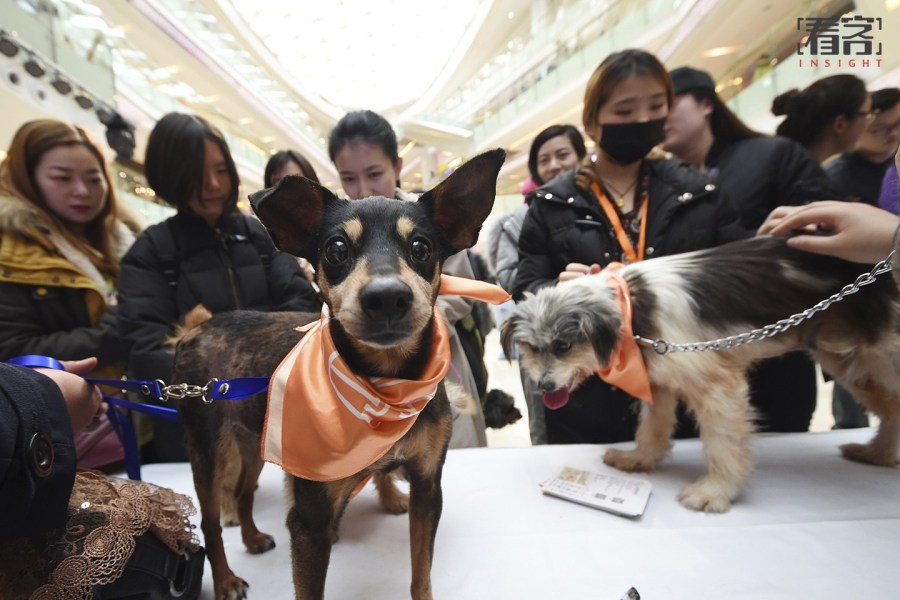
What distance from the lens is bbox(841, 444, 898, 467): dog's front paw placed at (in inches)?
65.2

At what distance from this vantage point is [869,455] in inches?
66.5

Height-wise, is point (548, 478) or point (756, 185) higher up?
point (756, 185)

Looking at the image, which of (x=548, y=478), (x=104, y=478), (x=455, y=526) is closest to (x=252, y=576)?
(x=104, y=478)

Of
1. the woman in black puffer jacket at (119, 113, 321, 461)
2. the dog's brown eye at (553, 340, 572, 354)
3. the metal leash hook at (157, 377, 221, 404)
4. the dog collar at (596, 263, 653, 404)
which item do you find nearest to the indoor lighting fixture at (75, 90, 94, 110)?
the woman in black puffer jacket at (119, 113, 321, 461)

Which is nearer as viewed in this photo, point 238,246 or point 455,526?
point 455,526

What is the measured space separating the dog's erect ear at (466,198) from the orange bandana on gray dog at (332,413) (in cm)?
40

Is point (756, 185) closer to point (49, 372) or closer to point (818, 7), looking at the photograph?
point (818, 7)

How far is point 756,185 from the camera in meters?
1.97

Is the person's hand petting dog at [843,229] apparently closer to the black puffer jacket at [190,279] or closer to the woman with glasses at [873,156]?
the woman with glasses at [873,156]

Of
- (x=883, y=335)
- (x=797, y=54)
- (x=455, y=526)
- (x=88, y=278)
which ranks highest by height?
(x=797, y=54)

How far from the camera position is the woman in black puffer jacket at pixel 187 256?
178cm

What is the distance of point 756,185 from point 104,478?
2.84m

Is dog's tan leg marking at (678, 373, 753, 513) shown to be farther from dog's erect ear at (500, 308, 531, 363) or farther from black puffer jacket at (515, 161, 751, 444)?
dog's erect ear at (500, 308, 531, 363)

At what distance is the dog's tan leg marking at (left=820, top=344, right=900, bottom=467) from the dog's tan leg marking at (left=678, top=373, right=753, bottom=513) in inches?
18.6
